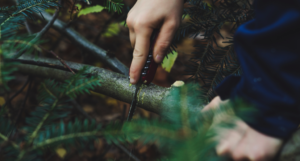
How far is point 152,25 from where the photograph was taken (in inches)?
38.8

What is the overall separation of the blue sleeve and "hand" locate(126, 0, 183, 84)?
0.41m

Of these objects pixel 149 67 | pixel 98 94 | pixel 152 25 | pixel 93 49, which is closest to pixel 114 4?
pixel 152 25

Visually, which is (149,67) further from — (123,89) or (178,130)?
(178,130)

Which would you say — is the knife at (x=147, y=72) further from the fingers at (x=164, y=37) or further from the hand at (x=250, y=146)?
the hand at (x=250, y=146)

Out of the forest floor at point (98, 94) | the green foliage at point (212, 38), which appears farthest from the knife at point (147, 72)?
the forest floor at point (98, 94)

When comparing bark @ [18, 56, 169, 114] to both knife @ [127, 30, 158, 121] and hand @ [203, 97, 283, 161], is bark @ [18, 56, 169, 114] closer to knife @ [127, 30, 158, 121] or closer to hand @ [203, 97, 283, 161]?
knife @ [127, 30, 158, 121]

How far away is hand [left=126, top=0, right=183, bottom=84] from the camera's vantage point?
3.17 ft

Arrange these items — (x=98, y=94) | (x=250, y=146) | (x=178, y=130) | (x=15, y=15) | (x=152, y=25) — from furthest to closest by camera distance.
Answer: (x=98, y=94)
(x=152, y=25)
(x=15, y=15)
(x=250, y=146)
(x=178, y=130)

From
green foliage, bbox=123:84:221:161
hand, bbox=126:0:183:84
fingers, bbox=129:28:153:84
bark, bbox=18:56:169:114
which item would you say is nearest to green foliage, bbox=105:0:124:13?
hand, bbox=126:0:183:84

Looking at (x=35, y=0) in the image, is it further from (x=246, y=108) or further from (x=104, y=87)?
(x=246, y=108)

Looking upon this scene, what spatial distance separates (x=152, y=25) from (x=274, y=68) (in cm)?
60

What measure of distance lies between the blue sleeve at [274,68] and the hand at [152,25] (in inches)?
16.2

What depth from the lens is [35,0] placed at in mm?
968

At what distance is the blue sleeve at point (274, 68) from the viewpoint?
22.6 inches
